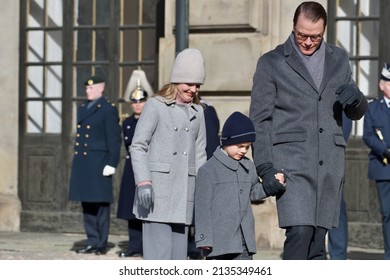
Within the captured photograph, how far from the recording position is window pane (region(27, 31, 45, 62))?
1630 cm

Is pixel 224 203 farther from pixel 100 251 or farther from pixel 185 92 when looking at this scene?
pixel 100 251

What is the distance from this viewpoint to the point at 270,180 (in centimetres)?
788

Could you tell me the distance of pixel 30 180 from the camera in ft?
53.5

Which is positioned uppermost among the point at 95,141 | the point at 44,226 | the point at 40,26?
the point at 40,26

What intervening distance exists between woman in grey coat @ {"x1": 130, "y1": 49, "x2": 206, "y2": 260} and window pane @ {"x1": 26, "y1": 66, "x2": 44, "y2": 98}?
305 inches

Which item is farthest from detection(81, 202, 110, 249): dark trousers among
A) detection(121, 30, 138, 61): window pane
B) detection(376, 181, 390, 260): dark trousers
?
detection(376, 181, 390, 260): dark trousers

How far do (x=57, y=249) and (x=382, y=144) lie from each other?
3674mm

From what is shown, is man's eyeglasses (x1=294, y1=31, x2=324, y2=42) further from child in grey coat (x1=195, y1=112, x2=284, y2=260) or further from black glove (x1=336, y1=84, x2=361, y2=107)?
child in grey coat (x1=195, y1=112, x2=284, y2=260)

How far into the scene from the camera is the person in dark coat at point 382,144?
12383 millimetres

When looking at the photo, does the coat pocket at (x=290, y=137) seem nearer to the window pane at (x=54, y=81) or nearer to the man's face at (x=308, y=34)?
the man's face at (x=308, y=34)

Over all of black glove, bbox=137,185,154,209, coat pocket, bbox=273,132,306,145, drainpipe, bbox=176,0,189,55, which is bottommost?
black glove, bbox=137,185,154,209

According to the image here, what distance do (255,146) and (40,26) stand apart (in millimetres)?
8690
